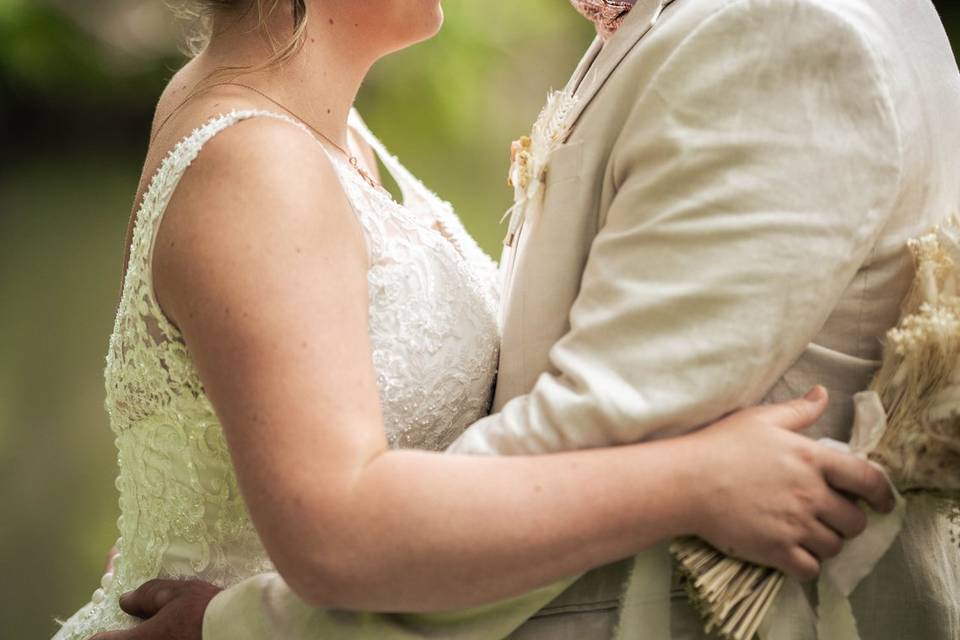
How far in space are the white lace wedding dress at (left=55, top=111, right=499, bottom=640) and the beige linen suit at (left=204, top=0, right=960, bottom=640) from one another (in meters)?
0.15

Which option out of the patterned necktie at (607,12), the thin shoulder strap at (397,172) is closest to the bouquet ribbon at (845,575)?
the patterned necktie at (607,12)

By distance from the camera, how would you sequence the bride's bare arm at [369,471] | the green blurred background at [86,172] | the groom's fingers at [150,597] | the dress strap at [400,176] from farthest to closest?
the green blurred background at [86,172] → the dress strap at [400,176] → the groom's fingers at [150,597] → the bride's bare arm at [369,471]

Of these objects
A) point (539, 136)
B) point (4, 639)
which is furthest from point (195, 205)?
point (4, 639)

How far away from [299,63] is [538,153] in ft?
1.04

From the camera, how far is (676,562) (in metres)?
0.99

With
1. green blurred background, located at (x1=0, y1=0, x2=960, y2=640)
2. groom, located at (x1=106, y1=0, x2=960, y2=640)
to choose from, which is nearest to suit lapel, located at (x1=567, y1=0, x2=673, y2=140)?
groom, located at (x1=106, y1=0, x2=960, y2=640)

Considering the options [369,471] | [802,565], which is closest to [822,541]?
[802,565]

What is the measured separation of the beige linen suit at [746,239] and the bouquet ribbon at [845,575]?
56 mm

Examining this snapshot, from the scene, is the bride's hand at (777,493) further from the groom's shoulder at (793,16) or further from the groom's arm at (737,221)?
the groom's shoulder at (793,16)

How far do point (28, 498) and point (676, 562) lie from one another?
3.50 metres

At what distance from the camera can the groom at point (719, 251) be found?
0.88 metres

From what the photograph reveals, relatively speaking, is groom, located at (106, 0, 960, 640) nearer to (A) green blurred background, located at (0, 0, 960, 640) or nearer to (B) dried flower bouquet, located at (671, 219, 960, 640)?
(B) dried flower bouquet, located at (671, 219, 960, 640)

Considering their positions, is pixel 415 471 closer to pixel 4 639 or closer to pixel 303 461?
pixel 303 461

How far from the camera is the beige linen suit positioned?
0.88 meters
